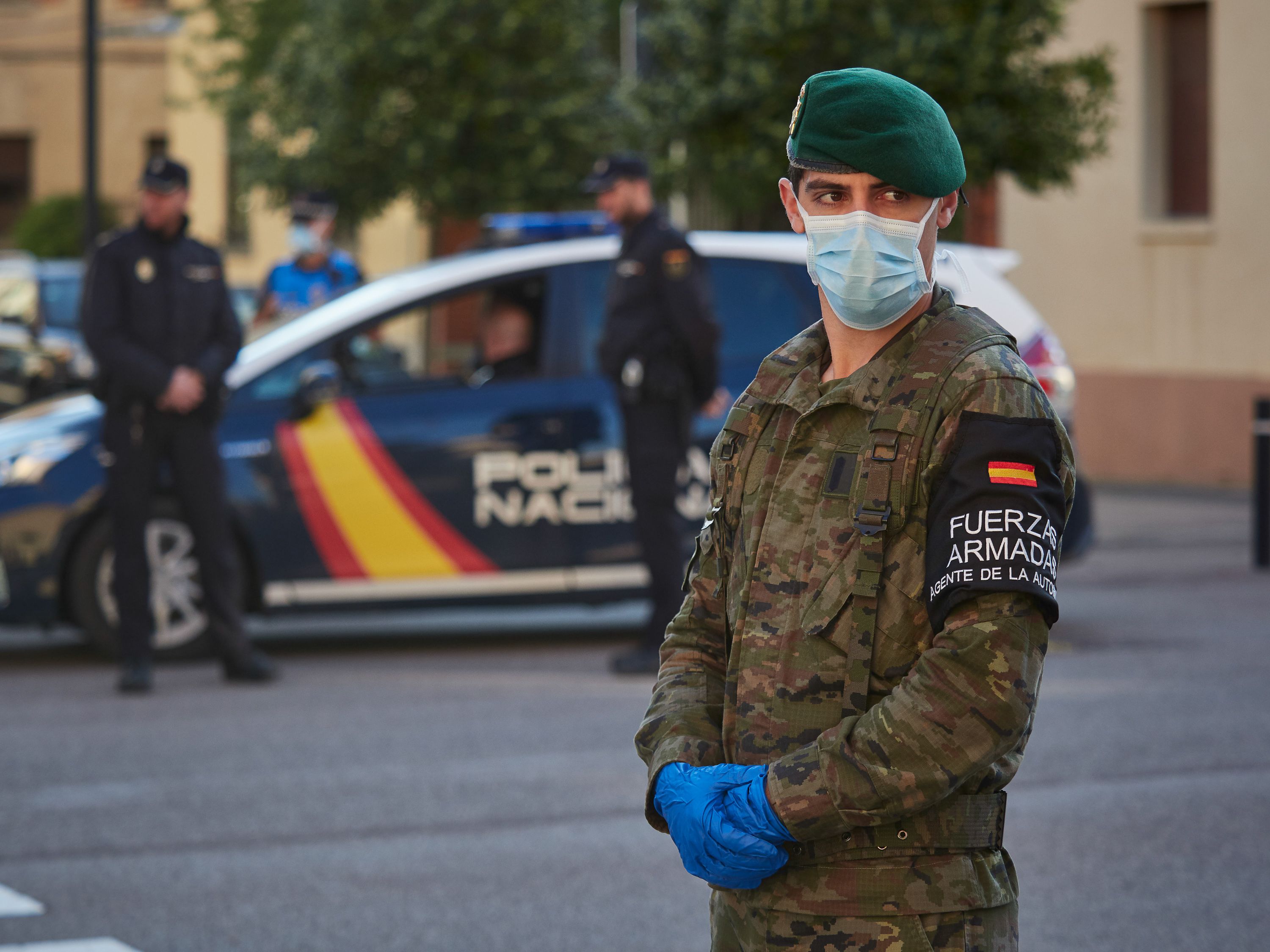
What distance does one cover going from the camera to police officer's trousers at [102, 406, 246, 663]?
7.93m

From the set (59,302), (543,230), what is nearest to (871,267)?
(543,230)

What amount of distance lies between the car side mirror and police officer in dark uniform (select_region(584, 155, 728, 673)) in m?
1.38

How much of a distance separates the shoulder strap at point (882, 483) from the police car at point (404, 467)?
601cm

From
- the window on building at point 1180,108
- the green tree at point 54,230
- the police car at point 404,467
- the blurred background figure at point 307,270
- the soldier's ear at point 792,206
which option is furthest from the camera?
the green tree at point 54,230

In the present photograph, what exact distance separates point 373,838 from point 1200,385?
12852 millimetres

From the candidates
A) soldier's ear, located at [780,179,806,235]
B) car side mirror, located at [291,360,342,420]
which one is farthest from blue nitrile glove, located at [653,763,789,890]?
car side mirror, located at [291,360,342,420]

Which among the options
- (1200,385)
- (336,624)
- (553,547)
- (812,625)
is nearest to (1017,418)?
(812,625)

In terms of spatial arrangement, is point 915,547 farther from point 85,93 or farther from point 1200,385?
point 85,93

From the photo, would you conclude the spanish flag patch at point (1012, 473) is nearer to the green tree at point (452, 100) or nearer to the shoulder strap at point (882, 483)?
the shoulder strap at point (882, 483)

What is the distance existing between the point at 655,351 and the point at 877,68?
7.11 metres

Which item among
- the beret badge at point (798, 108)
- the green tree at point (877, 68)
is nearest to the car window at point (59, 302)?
the green tree at point (877, 68)

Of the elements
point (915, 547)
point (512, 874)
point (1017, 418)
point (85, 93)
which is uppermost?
point (85, 93)

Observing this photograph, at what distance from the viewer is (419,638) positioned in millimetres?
9578

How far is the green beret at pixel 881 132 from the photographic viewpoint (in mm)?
2352
